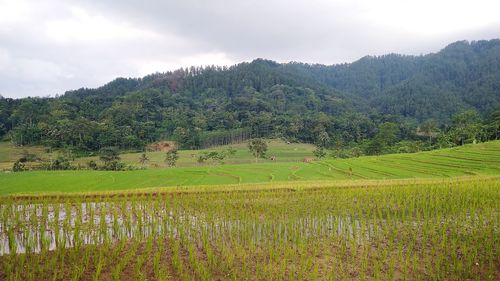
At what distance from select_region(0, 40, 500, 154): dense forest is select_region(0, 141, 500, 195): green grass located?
93.5 feet

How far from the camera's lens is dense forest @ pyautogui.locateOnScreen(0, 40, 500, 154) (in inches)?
3243

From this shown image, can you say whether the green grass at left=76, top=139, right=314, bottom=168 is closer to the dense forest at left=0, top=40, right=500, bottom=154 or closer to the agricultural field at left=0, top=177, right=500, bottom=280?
the dense forest at left=0, top=40, right=500, bottom=154

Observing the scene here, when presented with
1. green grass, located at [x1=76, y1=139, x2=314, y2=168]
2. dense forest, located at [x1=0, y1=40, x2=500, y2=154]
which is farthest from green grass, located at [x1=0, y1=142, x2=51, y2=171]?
green grass, located at [x1=76, y1=139, x2=314, y2=168]

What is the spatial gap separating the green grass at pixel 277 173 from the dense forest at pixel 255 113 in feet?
93.5

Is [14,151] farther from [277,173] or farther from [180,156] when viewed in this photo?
[277,173]

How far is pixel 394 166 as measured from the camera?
37.3 meters

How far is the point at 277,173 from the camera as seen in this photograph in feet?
123

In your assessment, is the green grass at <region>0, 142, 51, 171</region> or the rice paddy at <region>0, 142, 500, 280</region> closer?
the rice paddy at <region>0, 142, 500, 280</region>

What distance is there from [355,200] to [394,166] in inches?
794

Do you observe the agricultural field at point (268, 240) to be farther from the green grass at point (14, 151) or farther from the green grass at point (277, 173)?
the green grass at point (14, 151)

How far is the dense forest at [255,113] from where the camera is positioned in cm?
8238

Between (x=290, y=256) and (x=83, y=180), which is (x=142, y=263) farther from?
(x=83, y=180)

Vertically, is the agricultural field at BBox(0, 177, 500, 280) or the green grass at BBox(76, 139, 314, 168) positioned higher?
the agricultural field at BBox(0, 177, 500, 280)

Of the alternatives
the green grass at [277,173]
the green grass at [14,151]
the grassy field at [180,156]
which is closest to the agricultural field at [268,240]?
the green grass at [277,173]
